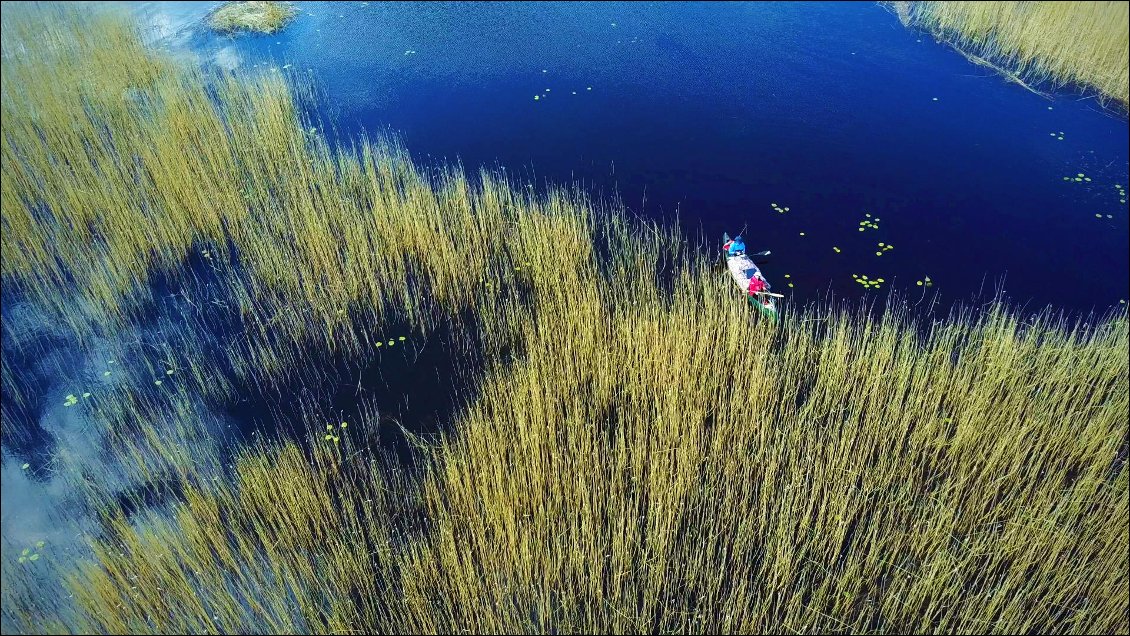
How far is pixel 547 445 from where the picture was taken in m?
3.75

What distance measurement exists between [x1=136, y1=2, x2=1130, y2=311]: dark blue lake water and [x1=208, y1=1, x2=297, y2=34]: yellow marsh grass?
223mm

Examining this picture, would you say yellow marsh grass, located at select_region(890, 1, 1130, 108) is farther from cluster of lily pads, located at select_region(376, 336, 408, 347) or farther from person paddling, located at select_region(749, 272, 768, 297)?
cluster of lily pads, located at select_region(376, 336, 408, 347)

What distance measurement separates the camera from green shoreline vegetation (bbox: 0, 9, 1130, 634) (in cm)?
317

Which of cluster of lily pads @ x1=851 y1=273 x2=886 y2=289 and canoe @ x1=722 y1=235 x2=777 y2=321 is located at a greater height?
canoe @ x1=722 y1=235 x2=777 y2=321

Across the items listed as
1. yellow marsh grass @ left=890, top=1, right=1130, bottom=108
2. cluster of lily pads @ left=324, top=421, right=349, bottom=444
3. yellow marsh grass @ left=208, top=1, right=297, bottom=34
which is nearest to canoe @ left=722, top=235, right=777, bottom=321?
cluster of lily pads @ left=324, top=421, right=349, bottom=444

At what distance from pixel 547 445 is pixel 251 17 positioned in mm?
8296

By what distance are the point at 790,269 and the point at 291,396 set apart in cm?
371

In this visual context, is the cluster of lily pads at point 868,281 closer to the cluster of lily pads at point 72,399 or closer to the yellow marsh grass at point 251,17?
the cluster of lily pads at point 72,399

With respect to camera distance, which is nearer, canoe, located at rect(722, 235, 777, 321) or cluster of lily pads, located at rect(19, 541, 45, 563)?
cluster of lily pads, located at rect(19, 541, 45, 563)

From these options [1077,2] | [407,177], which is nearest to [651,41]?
[407,177]

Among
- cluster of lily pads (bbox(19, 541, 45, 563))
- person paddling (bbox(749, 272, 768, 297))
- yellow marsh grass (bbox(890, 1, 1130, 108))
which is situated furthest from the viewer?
yellow marsh grass (bbox(890, 1, 1130, 108))

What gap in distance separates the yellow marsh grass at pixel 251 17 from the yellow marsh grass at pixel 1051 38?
8.55 metres

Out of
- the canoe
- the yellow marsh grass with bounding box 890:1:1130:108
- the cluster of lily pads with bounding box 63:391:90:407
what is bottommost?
the cluster of lily pads with bounding box 63:391:90:407

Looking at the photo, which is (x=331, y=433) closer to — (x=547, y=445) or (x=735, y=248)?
(x=547, y=445)
